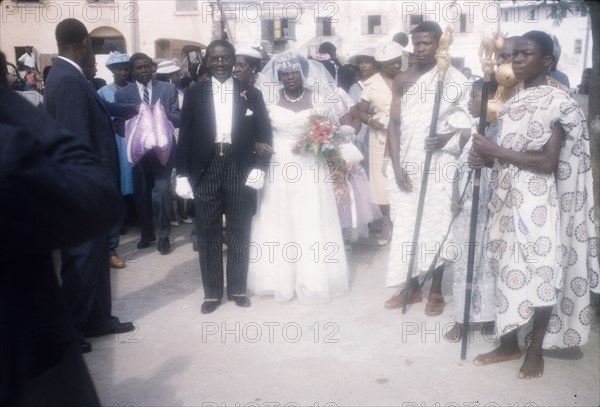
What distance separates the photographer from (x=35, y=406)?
1222mm

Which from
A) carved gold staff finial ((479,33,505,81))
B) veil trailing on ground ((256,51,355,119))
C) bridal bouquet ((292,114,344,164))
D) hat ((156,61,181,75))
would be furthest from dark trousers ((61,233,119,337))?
hat ((156,61,181,75))

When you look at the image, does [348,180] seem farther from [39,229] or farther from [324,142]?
[39,229]

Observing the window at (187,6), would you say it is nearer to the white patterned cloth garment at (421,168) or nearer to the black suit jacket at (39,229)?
the white patterned cloth garment at (421,168)

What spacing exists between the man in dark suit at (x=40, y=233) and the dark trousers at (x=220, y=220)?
3.58m

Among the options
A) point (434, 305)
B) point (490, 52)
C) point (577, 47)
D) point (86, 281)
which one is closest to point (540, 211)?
point (490, 52)

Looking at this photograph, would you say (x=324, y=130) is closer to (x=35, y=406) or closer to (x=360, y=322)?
(x=360, y=322)

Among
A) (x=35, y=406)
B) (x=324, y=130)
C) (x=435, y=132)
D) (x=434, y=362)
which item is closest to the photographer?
(x=35, y=406)

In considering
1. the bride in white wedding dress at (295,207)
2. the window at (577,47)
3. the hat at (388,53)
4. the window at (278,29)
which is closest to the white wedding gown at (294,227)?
the bride in white wedding dress at (295,207)

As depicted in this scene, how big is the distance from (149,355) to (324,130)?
2311 millimetres

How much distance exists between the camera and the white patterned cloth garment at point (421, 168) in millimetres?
4840

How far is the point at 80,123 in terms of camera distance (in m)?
4.14

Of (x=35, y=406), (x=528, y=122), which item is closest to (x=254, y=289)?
(x=528, y=122)

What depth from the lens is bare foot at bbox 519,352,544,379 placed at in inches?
148

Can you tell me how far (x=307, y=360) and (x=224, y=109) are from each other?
213 centimetres
